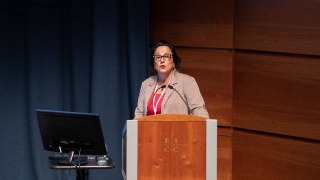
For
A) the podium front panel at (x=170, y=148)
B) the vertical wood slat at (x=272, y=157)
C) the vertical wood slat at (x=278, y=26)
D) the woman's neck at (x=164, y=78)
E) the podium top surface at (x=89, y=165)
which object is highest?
the vertical wood slat at (x=278, y=26)

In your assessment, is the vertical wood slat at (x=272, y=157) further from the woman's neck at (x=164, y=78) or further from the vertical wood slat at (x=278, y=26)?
the woman's neck at (x=164, y=78)

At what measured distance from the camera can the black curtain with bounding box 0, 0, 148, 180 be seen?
4812 mm

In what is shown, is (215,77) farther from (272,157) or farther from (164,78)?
(164,78)

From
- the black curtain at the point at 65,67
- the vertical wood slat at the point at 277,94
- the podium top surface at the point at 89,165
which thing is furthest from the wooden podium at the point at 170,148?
the black curtain at the point at 65,67

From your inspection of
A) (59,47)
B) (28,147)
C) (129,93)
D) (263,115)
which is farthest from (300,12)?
(28,147)

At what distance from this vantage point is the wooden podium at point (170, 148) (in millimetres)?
3078

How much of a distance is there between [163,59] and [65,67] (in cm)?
131

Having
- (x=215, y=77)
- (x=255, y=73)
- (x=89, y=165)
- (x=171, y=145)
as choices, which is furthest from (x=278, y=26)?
(x=89, y=165)

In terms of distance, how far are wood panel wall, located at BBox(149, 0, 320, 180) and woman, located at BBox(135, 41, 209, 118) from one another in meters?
0.76

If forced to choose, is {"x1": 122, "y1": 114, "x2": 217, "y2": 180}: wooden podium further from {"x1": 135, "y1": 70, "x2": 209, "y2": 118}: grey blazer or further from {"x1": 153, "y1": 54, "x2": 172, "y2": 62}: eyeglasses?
{"x1": 153, "y1": 54, "x2": 172, "y2": 62}: eyeglasses

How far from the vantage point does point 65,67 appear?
194 inches

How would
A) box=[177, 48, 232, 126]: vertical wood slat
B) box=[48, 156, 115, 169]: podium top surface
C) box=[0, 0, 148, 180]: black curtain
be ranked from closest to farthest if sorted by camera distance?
box=[48, 156, 115, 169]: podium top surface → box=[177, 48, 232, 126]: vertical wood slat → box=[0, 0, 148, 180]: black curtain

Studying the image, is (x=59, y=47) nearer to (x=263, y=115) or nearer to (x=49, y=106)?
(x=49, y=106)

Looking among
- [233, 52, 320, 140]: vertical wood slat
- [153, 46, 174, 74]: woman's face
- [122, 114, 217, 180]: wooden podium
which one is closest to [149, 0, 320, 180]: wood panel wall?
[233, 52, 320, 140]: vertical wood slat
